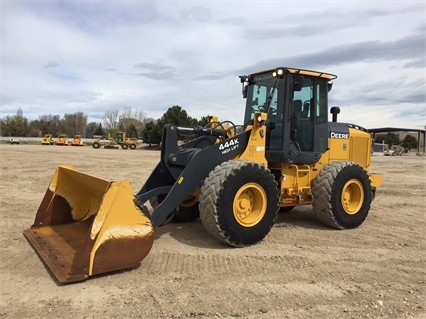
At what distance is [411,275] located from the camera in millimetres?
4641

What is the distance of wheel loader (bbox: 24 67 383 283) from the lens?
14.2 feet

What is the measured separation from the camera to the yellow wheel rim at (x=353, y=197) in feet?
22.5

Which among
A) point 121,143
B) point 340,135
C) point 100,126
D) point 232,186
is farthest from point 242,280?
point 100,126

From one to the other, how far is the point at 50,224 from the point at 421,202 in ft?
28.5

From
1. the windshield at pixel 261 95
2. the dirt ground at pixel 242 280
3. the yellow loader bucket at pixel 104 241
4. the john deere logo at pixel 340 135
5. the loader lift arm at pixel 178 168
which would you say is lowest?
the dirt ground at pixel 242 280

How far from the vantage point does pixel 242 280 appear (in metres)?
4.31

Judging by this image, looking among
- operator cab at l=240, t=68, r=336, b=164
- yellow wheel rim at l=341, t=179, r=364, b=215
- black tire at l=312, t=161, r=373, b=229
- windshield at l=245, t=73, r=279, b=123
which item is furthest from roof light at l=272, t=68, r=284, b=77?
yellow wheel rim at l=341, t=179, r=364, b=215

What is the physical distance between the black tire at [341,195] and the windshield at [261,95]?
4.73 ft

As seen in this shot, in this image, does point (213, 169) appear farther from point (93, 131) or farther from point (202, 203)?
point (93, 131)

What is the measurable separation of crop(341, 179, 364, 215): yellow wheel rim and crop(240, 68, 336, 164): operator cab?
78 cm

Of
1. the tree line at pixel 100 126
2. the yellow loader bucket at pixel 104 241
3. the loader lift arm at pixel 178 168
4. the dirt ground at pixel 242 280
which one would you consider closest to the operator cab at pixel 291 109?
the loader lift arm at pixel 178 168

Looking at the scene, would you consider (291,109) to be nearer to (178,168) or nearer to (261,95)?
(261,95)

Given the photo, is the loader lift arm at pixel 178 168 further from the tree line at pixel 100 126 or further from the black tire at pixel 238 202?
the tree line at pixel 100 126

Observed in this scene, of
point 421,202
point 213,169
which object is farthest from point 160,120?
point 213,169
